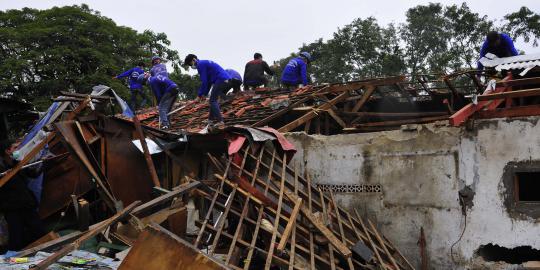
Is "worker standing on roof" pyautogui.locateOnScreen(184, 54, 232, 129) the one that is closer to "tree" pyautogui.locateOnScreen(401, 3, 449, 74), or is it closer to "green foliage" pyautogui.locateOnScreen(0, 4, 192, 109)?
"green foliage" pyautogui.locateOnScreen(0, 4, 192, 109)

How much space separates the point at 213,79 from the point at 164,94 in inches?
55.2

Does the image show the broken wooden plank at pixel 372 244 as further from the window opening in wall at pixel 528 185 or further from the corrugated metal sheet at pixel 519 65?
the corrugated metal sheet at pixel 519 65

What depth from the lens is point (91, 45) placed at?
20.8 metres

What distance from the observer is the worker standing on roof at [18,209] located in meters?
6.51

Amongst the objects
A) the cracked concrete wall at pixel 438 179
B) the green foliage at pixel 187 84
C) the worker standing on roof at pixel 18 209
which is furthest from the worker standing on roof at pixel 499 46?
the green foliage at pixel 187 84

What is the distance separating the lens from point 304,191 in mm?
7043

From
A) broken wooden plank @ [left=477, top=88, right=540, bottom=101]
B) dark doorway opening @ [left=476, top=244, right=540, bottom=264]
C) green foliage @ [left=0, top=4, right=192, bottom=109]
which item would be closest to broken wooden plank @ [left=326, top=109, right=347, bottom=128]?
broken wooden plank @ [left=477, top=88, right=540, bottom=101]

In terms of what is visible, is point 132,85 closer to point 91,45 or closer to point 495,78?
point 91,45

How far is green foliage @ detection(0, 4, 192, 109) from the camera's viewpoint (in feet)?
63.6

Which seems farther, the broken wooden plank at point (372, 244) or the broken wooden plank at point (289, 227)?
the broken wooden plank at point (372, 244)

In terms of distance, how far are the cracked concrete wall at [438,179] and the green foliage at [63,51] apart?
1548 cm

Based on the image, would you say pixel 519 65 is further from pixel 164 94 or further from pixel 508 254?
pixel 164 94

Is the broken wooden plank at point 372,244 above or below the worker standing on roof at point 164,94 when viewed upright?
below

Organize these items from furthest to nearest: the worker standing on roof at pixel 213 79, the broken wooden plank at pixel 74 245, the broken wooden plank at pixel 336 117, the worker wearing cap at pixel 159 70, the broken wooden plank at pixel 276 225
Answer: the worker wearing cap at pixel 159 70 < the worker standing on roof at pixel 213 79 < the broken wooden plank at pixel 336 117 < the broken wooden plank at pixel 276 225 < the broken wooden plank at pixel 74 245
